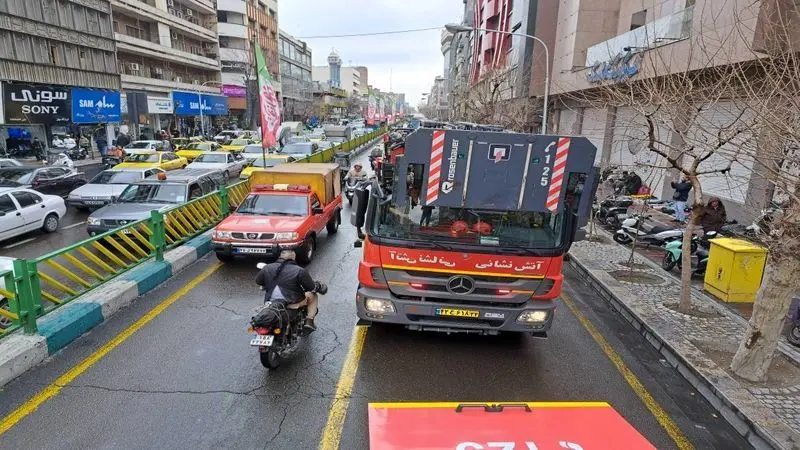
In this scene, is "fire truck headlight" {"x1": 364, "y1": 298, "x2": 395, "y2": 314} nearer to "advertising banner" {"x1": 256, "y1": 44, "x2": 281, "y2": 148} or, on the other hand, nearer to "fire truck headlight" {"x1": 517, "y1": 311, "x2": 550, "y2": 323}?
"fire truck headlight" {"x1": 517, "y1": 311, "x2": 550, "y2": 323}

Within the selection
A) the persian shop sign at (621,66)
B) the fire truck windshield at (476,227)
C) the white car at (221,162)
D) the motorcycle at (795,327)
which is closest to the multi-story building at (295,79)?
the white car at (221,162)

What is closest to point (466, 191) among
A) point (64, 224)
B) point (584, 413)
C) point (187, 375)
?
point (584, 413)

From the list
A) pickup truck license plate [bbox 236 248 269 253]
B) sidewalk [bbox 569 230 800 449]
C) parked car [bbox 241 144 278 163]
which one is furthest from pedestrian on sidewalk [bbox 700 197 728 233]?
parked car [bbox 241 144 278 163]

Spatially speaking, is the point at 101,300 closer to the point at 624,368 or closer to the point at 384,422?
the point at 384,422

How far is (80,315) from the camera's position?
20.4 feet

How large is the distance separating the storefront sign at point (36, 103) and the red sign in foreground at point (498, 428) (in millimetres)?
29975

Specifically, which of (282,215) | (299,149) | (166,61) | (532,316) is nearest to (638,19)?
(299,149)

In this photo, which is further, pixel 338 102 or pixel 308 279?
pixel 338 102

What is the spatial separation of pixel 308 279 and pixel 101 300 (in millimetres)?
3407

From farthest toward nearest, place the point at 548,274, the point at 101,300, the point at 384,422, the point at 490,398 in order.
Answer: the point at 101,300 → the point at 548,274 → the point at 490,398 → the point at 384,422

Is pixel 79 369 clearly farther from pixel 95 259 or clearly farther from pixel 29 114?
pixel 29 114

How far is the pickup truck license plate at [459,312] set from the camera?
5535 millimetres

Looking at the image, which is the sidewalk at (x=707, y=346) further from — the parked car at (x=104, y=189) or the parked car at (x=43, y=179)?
the parked car at (x=43, y=179)

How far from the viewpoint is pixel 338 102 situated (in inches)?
4857
